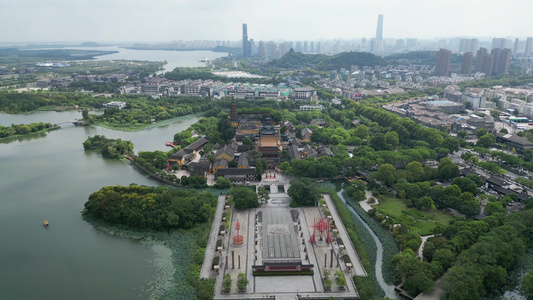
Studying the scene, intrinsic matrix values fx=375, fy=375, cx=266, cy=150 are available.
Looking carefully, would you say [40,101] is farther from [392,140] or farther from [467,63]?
[467,63]

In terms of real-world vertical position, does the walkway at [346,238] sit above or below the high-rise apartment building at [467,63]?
below

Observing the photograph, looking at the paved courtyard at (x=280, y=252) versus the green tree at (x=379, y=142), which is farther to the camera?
the green tree at (x=379, y=142)

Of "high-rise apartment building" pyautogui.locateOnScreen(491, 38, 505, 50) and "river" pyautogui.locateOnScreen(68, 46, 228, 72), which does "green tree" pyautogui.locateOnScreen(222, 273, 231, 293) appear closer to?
"river" pyautogui.locateOnScreen(68, 46, 228, 72)

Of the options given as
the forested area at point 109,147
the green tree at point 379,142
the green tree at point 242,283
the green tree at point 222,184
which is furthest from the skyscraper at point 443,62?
the green tree at point 242,283

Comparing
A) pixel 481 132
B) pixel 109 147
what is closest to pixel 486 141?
pixel 481 132

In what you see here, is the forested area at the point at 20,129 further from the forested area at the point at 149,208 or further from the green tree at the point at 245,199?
the green tree at the point at 245,199

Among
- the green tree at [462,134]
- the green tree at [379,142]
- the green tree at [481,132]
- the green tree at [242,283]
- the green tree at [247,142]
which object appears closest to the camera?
the green tree at [242,283]
